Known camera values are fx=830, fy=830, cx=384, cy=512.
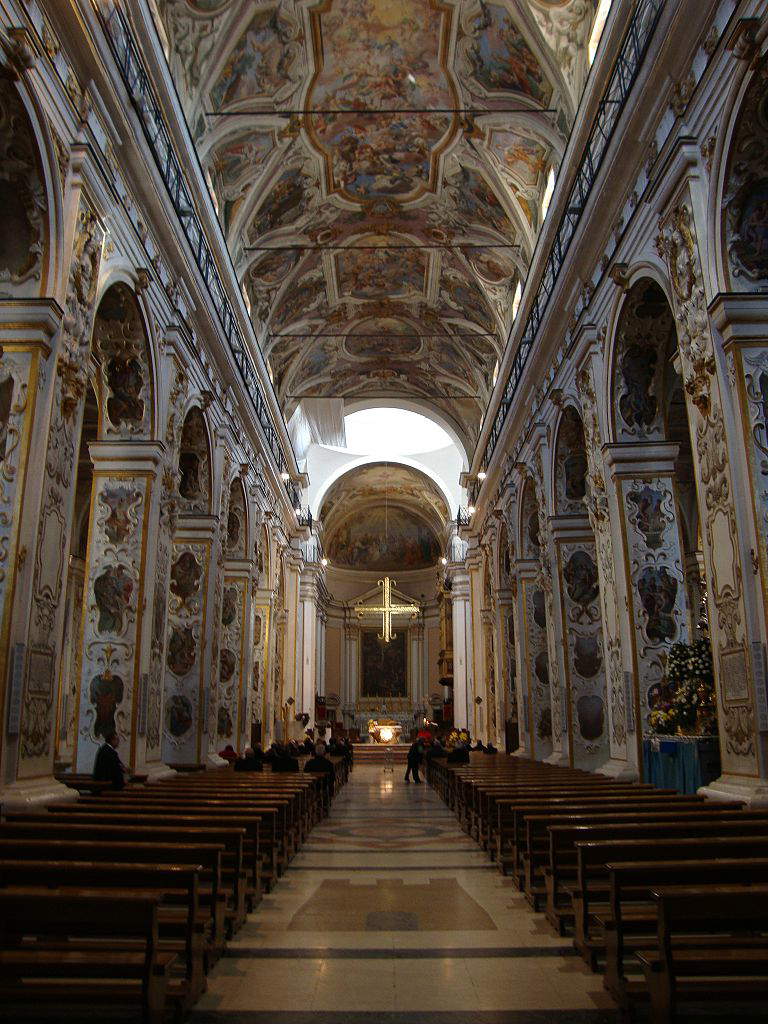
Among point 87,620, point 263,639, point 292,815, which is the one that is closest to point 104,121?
point 87,620

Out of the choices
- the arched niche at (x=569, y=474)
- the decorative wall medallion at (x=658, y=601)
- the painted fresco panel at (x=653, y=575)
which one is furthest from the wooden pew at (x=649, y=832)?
the arched niche at (x=569, y=474)

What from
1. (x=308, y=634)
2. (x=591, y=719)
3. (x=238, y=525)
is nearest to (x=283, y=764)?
(x=591, y=719)

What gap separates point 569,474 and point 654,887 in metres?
11.3

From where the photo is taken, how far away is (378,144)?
53.9ft

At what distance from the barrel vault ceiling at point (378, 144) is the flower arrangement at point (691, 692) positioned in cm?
863

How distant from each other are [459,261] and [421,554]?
27.0m

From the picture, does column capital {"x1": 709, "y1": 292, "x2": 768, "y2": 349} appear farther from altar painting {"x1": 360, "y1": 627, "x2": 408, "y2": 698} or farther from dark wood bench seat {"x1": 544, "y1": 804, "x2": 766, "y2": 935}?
altar painting {"x1": 360, "y1": 627, "x2": 408, "y2": 698}

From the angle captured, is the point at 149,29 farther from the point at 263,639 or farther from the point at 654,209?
the point at 263,639

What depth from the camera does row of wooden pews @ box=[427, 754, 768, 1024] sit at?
3.41 meters

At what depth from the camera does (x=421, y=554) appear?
4588 cm

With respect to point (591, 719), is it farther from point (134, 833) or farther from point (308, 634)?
point (308, 634)

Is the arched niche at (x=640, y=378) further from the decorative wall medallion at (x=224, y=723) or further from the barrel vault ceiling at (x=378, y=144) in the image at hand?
the decorative wall medallion at (x=224, y=723)

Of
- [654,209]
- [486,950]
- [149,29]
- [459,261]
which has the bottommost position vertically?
[486,950]

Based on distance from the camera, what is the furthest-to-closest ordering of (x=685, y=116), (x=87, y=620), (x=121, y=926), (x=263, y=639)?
(x=263, y=639) < (x=87, y=620) < (x=685, y=116) < (x=121, y=926)
